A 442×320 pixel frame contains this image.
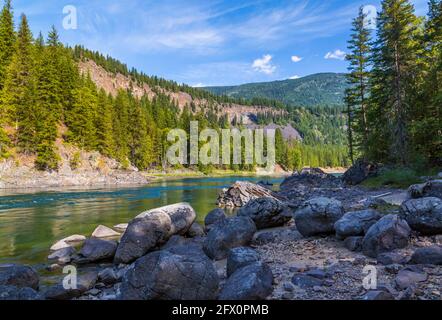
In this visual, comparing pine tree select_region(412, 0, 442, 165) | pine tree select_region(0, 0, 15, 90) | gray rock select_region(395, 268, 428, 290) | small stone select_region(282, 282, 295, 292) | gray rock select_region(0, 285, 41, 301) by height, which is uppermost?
pine tree select_region(0, 0, 15, 90)

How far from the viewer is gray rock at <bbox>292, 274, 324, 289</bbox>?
6.28 m

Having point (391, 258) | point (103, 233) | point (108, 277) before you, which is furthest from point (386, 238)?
point (103, 233)

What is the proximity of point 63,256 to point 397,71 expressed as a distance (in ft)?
90.8

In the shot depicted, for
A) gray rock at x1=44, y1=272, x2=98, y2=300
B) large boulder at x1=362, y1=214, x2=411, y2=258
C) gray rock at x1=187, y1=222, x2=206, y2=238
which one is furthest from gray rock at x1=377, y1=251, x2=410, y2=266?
gray rock at x1=187, y1=222, x2=206, y2=238

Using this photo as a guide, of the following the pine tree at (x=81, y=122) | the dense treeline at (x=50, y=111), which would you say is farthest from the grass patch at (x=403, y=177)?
the pine tree at (x=81, y=122)

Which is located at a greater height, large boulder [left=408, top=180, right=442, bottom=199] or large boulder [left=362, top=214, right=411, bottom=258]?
large boulder [left=408, top=180, right=442, bottom=199]

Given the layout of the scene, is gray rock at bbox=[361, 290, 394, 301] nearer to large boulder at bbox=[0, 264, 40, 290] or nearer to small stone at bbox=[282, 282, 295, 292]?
small stone at bbox=[282, 282, 295, 292]

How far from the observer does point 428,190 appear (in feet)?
39.1

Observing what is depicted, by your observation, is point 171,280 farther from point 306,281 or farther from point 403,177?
point 403,177

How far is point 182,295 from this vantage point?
19.4 ft

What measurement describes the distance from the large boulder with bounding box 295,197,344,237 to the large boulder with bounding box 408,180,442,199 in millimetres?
3827

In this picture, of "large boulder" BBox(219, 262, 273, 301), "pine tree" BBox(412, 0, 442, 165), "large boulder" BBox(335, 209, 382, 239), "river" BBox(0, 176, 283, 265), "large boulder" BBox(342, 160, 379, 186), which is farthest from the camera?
"large boulder" BBox(342, 160, 379, 186)

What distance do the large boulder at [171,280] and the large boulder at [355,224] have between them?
17.4ft

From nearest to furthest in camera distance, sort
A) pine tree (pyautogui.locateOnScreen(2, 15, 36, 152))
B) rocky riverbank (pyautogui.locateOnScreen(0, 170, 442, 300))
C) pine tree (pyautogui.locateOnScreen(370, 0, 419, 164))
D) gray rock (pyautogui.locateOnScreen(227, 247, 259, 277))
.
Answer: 1. rocky riverbank (pyautogui.locateOnScreen(0, 170, 442, 300))
2. gray rock (pyautogui.locateOnScreen(227, 247, 259, 277))
3. pine tree (pyautogui.locateOnScreen(370, 0, 419, 164))
4. pine tree (pyautogui.locateOnScreen(2, 15, 36, 152))
